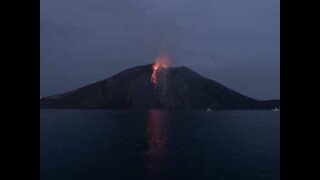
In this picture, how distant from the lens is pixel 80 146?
6556cm

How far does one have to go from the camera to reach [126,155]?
55.9 m

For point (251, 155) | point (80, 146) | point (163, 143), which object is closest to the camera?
point (251, 155)
